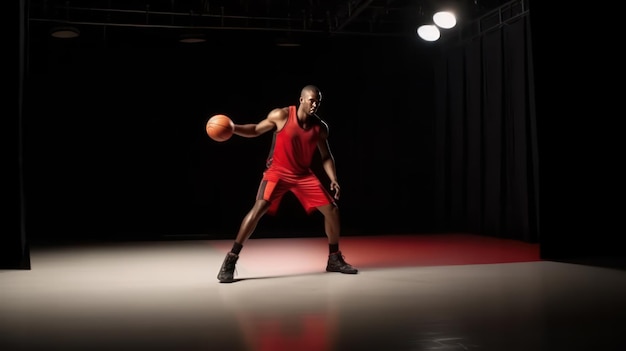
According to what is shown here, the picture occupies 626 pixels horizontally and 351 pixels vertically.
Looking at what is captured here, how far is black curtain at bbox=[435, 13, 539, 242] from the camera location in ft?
26.1

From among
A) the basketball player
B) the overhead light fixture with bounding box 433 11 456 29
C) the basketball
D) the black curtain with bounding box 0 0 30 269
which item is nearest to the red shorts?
the basketball player

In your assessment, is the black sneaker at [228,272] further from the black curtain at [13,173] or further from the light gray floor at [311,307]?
the black curtain at [13,173]

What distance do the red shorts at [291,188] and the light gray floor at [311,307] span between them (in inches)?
21.7

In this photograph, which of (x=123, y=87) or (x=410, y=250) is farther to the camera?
(x=123, y=87)

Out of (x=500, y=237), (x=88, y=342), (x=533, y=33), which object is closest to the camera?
(x=88, y=342)

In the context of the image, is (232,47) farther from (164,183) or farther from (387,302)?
(387,302)

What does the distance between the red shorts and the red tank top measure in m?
0.05

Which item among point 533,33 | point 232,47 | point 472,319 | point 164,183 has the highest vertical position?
point 232,47

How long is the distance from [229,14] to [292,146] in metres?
4.76

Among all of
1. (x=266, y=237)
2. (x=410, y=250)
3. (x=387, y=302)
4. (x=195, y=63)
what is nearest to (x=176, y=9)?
(x=195, y=63)

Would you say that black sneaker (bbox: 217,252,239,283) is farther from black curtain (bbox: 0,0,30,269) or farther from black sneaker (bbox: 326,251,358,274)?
black curtain (bbox: 0,0,30,269)

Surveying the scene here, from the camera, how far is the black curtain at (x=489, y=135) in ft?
26.1

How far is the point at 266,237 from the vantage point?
29.3 feet

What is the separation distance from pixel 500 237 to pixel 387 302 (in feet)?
16.2
